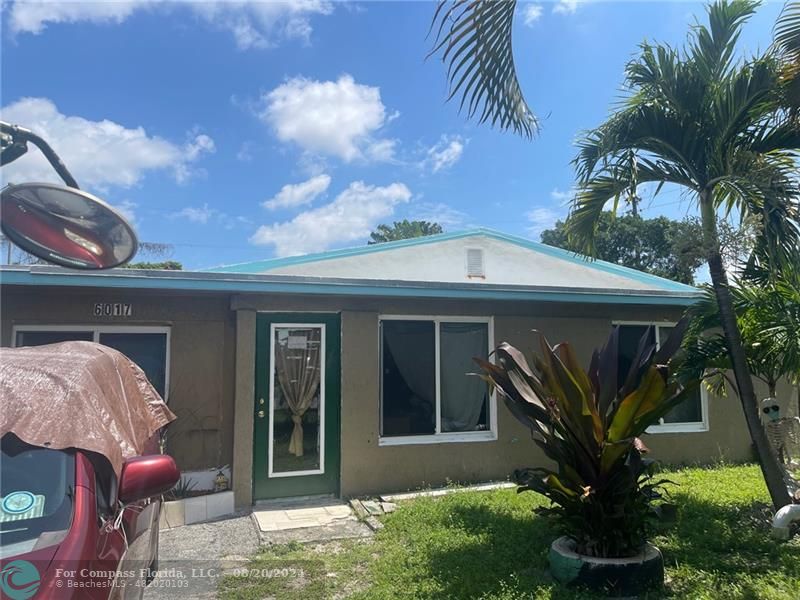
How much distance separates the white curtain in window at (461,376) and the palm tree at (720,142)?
3.03m

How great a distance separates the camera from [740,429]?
9.11m

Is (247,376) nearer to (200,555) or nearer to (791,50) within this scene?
(200,555)

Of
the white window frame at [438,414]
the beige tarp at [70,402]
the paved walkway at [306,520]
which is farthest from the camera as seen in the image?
the white window frame at [438,414]

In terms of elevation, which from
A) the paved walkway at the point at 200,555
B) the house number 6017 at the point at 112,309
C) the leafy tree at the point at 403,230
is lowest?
the paved walkway at the point at 200,555

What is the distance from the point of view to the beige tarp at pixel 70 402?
102 inches

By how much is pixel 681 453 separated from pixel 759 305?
12.7 ft

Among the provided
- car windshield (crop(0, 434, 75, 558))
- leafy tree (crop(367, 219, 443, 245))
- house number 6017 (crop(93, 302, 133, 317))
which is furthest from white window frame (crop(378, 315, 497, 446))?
leafy tree (crop(367, 219, 443, 245))

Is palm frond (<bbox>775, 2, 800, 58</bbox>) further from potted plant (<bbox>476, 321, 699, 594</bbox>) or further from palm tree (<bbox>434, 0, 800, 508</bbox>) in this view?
potted plant (<bbox>476, 321, 699, 594</bbox>)

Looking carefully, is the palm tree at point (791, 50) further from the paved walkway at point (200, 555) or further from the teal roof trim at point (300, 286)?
the paved walkway at point (200, 555)

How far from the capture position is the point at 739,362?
18.1 feet

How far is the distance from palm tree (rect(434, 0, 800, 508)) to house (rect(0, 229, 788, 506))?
2338 millimetres

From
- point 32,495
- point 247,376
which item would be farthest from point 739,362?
point 32,495

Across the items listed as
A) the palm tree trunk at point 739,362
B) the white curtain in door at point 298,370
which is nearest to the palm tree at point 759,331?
the palm tree trunk at point 739,362

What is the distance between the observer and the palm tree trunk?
531 cm
